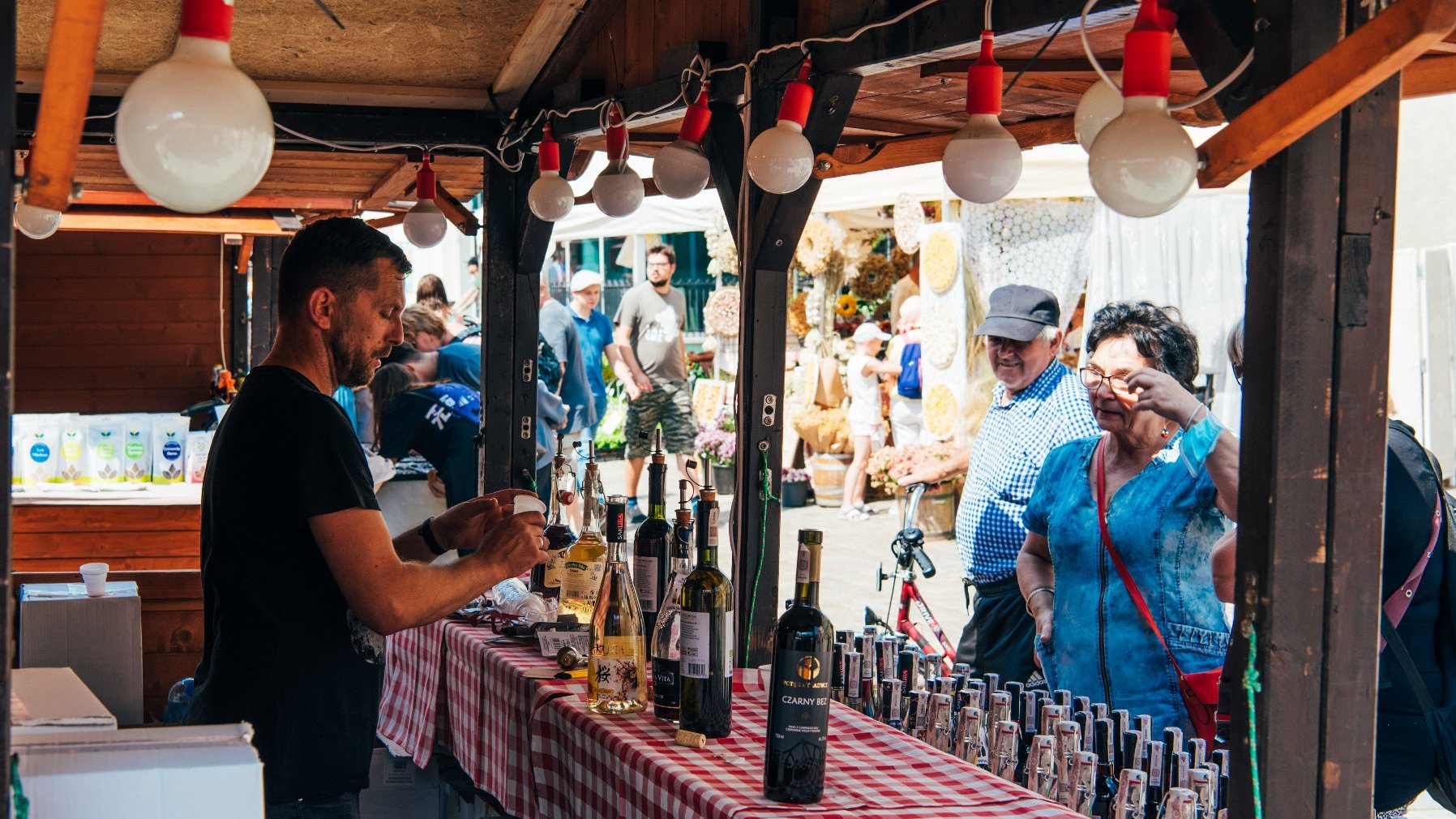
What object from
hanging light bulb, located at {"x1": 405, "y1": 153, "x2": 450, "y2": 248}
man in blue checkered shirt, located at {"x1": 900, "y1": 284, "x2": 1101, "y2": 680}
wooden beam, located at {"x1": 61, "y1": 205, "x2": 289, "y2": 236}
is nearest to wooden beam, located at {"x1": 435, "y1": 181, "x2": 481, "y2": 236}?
hanging light bulb, located at {"x1": 405, "y1": 153, "x2": 450, "y2": 248}

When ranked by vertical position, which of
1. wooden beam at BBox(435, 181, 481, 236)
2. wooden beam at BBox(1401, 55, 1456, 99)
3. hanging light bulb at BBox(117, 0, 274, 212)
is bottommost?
hanging light bulb at BBox(117, 0, 274, 212)

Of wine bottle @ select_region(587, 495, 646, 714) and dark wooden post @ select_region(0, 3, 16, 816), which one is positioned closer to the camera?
dark wooden post @ select_region(0, 3, 16, 816)

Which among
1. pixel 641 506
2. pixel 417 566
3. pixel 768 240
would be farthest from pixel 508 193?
pixel 641 506

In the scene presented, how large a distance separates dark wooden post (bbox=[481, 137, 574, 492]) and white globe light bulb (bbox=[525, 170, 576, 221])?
1.21m

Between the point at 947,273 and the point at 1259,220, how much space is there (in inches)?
314

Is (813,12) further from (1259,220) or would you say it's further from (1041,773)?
(1041,773)

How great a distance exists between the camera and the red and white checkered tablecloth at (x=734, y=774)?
2.04m

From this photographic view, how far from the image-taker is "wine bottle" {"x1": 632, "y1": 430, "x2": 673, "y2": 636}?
9.37ft

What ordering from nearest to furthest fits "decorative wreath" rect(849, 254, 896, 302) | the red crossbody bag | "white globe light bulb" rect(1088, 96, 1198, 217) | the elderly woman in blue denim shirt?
"white globe light bulb" rect(1088, 96, 1198, 217), the red crossbody bag, the elderly woman in blue denim shirt, "decorative wreath" rect(849, 254, 896, 302)

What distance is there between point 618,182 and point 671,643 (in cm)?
135

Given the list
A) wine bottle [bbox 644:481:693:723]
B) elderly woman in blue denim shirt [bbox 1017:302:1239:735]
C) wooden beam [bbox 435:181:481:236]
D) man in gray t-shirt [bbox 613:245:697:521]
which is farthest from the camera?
man in gray t-shirt [bbox 613:245:697:521]

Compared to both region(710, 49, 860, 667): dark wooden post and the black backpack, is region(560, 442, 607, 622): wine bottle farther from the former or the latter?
the black backpack

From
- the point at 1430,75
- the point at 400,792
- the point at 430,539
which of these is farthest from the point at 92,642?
the point at 1430,75

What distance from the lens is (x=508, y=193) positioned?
5160 mm
